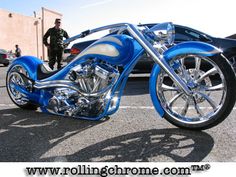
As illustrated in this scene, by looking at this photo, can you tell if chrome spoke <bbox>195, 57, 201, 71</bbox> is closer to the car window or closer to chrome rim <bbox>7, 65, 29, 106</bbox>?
chrome rim <bbox>7, 65, 29, 106</bbox>

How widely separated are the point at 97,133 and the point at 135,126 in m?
0.51

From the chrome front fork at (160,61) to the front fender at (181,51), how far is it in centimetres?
12

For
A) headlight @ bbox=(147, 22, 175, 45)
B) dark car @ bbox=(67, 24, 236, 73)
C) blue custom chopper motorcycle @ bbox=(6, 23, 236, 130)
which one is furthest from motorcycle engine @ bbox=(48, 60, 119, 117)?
dark car @ bbox=(67, 24, 236, 73)

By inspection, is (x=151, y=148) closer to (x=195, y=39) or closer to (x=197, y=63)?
(x=197, y=63)

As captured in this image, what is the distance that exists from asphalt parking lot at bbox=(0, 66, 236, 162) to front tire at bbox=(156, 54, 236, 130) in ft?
0.51

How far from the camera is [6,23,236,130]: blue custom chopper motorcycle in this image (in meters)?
3.21

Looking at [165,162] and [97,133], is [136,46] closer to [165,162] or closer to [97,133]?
[97,133]

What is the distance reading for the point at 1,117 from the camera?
4.35 m

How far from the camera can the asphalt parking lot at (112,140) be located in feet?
9.11

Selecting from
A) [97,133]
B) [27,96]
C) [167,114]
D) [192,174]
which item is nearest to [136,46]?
[167,114]

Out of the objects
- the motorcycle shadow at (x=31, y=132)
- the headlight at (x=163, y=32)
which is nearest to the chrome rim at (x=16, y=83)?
the motorcycle shadow at (x=31, y=132)

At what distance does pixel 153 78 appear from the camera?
3523 mm

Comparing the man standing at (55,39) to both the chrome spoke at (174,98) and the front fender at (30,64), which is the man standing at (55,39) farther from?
the chrome spoke at (174,98)

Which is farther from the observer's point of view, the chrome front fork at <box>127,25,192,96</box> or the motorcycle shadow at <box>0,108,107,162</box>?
the chrome front fork at <box>127,25,192,96</box>
